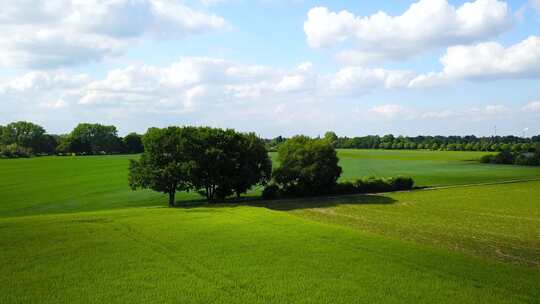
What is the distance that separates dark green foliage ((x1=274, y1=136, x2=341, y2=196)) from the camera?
221ft

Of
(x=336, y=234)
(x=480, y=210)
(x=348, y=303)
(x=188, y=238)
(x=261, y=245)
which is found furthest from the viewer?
(x=480, y=210)

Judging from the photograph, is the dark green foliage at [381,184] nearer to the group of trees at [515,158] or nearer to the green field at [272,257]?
the green field at [272,257]

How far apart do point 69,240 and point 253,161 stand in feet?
128

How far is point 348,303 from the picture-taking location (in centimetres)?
1789

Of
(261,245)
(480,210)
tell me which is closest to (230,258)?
(261,245)

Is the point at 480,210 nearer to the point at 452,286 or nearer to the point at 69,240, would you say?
the point at 452,286

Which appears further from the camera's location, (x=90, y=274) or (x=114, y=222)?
(x=114, y=222)

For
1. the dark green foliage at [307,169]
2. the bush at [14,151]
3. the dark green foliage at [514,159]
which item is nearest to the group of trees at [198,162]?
the dark green foliage at [307,169]

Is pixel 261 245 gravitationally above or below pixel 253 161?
below

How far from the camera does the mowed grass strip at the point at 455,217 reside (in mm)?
31250

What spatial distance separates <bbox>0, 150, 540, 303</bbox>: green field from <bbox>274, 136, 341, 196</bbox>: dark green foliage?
54.1 feet

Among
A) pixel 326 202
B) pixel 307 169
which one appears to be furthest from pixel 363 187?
pixel 326 202

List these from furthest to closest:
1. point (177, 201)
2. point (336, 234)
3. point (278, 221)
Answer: point (177, 201) < point (278, 221) < point (336, 234)

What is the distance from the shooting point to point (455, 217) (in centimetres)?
4612
